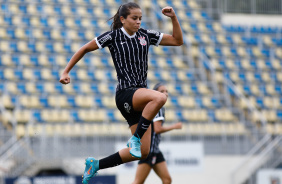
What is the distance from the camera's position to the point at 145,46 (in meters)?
6.60

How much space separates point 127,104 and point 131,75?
33 cm

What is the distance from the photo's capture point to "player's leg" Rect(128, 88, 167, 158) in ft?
20.5

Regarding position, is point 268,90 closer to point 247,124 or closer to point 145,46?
point 247,124

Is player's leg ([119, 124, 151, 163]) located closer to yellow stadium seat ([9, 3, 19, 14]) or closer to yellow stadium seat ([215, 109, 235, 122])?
yellow stadium seat ([215, 109, 235, 122])

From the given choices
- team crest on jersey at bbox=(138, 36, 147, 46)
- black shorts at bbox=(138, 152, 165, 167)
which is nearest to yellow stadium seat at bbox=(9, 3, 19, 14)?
black shorts at bbox=(138, 152, 165, 167)

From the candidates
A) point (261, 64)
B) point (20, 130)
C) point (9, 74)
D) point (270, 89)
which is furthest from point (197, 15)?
point (20, 130)

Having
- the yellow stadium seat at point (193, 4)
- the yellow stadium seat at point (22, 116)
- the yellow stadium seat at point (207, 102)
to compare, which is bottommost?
the yellow stadium seat at point (207, 102)

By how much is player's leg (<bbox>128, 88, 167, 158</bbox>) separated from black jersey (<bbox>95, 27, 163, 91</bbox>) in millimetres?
204

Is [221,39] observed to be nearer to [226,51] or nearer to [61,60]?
[226,51]

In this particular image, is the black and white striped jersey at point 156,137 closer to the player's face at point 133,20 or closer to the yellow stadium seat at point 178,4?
the player's face at point 133,20

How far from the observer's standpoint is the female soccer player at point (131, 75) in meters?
6.32

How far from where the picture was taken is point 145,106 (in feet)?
20.9

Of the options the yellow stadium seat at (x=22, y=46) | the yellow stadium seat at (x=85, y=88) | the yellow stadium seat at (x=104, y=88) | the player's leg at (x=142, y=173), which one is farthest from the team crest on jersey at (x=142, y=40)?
the yellow stadium seat at (x=22, y=46)

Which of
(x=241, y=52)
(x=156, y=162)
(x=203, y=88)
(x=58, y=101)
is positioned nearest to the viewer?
(x=156, y=162)
